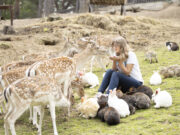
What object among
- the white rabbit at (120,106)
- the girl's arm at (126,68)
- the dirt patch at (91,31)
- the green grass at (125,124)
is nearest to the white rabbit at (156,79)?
the green grass at (125,124)

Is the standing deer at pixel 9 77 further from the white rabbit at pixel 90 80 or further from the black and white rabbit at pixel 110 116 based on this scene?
the white rabbit at pixel 90 80

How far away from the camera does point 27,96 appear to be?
4.17 metres

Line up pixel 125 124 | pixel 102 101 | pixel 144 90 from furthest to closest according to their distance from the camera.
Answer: pixel 144 90 → pixel 102 101 → pixel 125 124

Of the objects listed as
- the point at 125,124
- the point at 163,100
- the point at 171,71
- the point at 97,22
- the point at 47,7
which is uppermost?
the point at 47,7

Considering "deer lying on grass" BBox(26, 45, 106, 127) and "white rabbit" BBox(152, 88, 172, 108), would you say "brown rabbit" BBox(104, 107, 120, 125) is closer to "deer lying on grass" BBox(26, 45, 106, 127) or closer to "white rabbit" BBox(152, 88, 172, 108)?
"white rabbit" BBox(152, 88, 172, 108)

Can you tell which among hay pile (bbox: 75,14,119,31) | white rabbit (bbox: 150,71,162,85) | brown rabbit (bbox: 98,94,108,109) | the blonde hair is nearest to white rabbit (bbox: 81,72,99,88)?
white rabbit (bbox: 150,71,162,85)

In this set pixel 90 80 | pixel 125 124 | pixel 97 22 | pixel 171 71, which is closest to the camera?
pixel 125 124

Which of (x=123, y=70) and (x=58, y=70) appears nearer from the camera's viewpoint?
(x=58, y=70)

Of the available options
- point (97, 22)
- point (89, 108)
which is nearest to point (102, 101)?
point (89, 108)

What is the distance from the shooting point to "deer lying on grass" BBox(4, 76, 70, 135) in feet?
13.4

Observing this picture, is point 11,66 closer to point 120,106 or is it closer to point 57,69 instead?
point 57,69

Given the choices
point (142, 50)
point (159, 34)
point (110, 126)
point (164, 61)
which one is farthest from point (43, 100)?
point (159, 34)

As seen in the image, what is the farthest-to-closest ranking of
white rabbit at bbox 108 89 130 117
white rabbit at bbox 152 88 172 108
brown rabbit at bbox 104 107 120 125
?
white rabbit at bbox 152 88 172 108, white rabbit at bbox 108 89 130 117, brown rabbit at bbox 104 107 120 125

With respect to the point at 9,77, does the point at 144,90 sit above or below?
below
